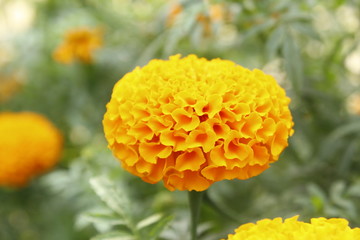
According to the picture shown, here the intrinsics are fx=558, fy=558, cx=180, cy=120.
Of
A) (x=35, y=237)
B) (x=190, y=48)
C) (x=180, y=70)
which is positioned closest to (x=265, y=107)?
(x=180, y=70)

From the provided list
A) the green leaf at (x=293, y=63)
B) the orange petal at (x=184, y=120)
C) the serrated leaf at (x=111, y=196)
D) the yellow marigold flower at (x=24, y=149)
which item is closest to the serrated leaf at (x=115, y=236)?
the serrated leaf at (x=111, y=196)

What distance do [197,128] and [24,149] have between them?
1298 mm

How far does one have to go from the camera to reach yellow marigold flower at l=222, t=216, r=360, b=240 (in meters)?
0.74

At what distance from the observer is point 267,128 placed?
94 cm

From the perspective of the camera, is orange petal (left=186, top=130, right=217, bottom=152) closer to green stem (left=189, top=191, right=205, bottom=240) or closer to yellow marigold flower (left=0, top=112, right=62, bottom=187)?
green stem (left=189, top=191, right=205, bottom=240)

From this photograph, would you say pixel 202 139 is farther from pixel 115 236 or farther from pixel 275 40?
pixel 275 40

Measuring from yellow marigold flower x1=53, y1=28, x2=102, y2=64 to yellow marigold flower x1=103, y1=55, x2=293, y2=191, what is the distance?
3.92 ft

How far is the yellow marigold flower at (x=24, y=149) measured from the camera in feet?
6.60

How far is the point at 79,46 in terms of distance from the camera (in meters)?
2.18

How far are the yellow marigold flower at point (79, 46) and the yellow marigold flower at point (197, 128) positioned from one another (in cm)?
119

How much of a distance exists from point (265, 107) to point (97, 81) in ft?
4.39

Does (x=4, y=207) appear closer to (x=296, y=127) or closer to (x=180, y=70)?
(x=296, y=127)

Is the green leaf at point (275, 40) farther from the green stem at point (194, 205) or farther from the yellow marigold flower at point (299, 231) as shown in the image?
the yellow marigold flower at point (299, 231)

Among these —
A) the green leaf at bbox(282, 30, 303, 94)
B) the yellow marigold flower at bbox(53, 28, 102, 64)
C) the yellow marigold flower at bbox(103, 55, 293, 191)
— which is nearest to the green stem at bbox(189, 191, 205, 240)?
A: the yellow marigold flower at bbox(103, 55, 293, 191)
